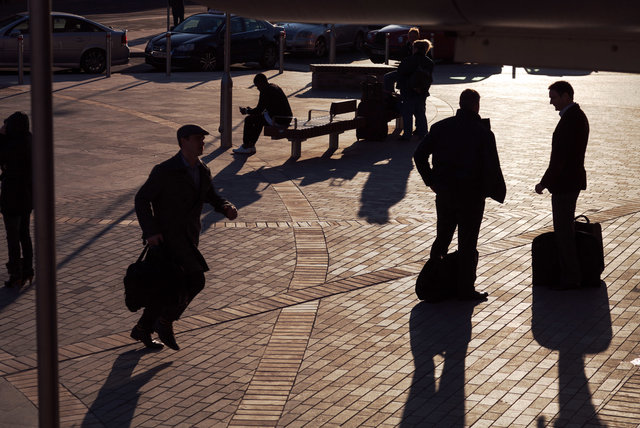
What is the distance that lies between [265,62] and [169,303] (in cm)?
2180

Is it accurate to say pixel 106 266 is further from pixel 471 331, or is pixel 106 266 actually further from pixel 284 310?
pixel 471 331

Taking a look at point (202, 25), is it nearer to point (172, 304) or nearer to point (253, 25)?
point (253, 25)

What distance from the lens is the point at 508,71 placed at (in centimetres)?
3008

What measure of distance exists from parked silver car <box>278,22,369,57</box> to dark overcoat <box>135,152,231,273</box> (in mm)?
23819

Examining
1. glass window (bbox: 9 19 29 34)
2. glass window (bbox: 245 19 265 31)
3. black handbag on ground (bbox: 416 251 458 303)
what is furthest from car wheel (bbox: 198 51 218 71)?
black handbag on ground (bbox: 416 251 458 303)

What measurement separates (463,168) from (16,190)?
402 centimetres

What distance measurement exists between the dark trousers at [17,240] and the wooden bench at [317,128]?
6363mm

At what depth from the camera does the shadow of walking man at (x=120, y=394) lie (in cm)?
687

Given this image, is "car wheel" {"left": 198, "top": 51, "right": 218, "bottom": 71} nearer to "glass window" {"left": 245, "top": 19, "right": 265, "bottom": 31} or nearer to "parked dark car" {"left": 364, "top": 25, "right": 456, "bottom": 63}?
"glass window" {"left": 245, "top": 19, "right": 265, "bottom": 31}

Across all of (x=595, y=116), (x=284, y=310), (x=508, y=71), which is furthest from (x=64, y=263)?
(x=508, y=71)

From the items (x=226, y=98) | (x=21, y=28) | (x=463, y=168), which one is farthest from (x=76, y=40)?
(x=463, y=168)

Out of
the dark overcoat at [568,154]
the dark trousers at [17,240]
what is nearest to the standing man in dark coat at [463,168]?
the dark overcoat at [568,154]

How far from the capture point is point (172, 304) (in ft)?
25.9

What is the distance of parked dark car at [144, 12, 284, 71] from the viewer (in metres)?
27.4
